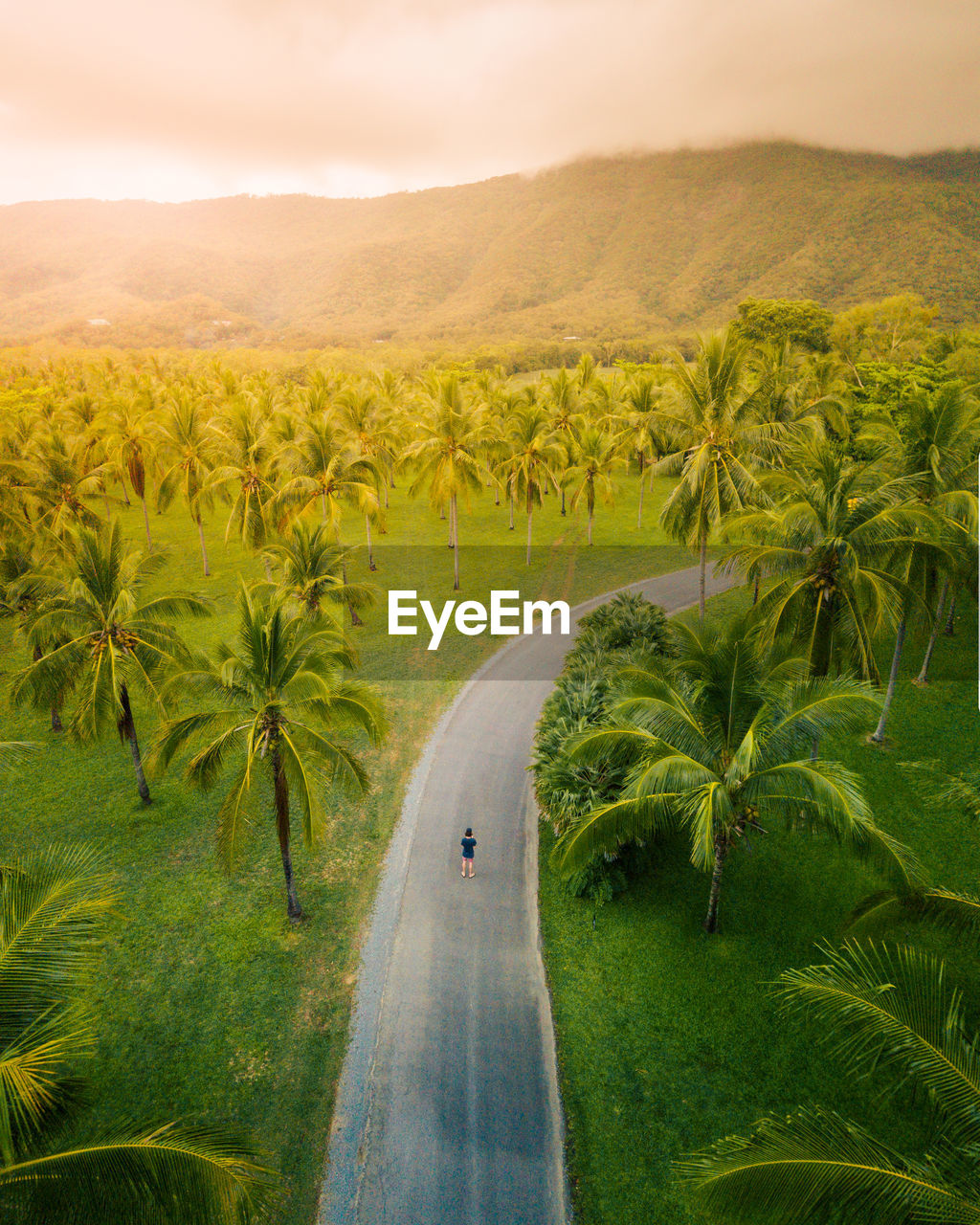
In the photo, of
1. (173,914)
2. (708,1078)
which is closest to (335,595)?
(173,914)

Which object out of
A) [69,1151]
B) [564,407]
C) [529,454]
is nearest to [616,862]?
[69,1151]

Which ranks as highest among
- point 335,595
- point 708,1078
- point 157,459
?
point 157,459

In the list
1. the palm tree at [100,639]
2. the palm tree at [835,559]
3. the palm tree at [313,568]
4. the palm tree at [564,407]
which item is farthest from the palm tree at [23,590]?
the palm tree at [564,407]

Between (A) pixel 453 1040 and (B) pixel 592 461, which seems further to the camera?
(B) pixel 592 461

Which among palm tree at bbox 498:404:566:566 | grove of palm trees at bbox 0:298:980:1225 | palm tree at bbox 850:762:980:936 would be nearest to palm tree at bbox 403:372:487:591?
palm tree at bbox 498:404:566:566

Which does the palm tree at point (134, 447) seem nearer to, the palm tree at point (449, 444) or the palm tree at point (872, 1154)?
the palm tree at point (449, 444)

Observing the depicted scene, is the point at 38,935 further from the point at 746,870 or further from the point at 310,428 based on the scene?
the point at 310,428

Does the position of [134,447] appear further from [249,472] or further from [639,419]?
[639,419]
